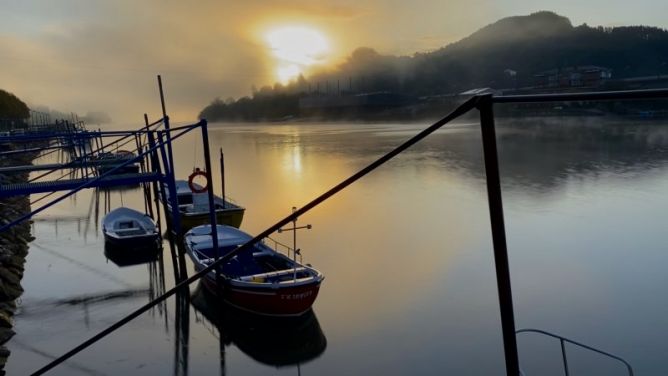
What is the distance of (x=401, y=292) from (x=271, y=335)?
5.15 metres

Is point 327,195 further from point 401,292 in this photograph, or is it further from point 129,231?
point 129,231

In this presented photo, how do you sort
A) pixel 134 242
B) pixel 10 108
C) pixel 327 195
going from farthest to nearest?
pixel 10 108 < pixel 134 242 < pixel 327 195

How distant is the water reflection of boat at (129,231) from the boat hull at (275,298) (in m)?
7.96

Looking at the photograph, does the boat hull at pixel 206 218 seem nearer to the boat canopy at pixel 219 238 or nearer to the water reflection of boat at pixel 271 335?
the boat canopy at pixel 219 238

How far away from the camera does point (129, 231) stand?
2220 centimetres

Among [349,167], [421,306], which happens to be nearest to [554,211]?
[421,306]

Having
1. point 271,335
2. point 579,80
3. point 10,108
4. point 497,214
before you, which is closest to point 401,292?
point 271,335

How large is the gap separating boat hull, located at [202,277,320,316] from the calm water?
554mm

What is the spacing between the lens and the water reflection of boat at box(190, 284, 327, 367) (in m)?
13.3

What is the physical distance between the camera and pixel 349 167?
55.3 m

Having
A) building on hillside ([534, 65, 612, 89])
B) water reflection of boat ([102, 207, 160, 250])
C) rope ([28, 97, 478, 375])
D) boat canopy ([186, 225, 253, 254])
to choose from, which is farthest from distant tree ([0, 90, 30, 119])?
building on hillside ([534, 65, 612, 89])

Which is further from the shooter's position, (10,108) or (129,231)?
(10,108)

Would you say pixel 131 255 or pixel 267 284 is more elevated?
pixel 267 284

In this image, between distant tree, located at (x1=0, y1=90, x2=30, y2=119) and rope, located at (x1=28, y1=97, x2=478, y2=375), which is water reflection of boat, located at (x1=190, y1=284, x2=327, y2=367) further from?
distant tree, located at (x1=0, y1=90, x2=30, y2=119)
